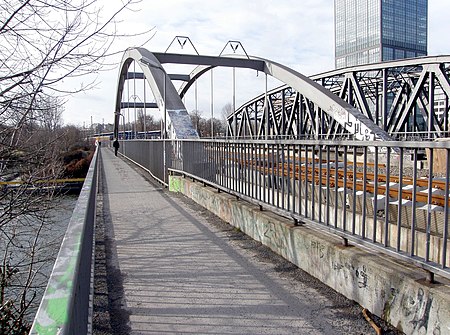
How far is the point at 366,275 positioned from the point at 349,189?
3.00m

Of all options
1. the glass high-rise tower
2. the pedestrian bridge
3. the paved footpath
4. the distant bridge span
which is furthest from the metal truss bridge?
the glass high-rise tower

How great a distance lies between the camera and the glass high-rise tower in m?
74.3

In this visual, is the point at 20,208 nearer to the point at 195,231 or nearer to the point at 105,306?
the point at 195,231

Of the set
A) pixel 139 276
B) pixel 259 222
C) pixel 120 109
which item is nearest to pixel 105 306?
pixel 139 276

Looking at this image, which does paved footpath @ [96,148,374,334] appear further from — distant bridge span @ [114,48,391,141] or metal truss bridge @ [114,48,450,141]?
distant bridge span @ [114,48,391,141]

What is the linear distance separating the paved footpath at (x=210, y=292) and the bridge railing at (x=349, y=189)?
0.72 metres

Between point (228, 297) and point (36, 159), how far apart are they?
3.83 metres

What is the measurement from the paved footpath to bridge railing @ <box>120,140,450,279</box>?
72 centimetres

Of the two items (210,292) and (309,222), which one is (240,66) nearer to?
(309,222)

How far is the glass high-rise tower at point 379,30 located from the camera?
74.3 m

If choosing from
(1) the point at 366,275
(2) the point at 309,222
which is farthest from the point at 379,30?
(1) the point at 366,275

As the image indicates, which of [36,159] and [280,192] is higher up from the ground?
[36,159]

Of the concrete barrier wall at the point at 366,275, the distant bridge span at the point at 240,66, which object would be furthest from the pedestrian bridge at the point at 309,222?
the distant bridge span at the point at 240,66

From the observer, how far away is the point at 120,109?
55.3 meters
